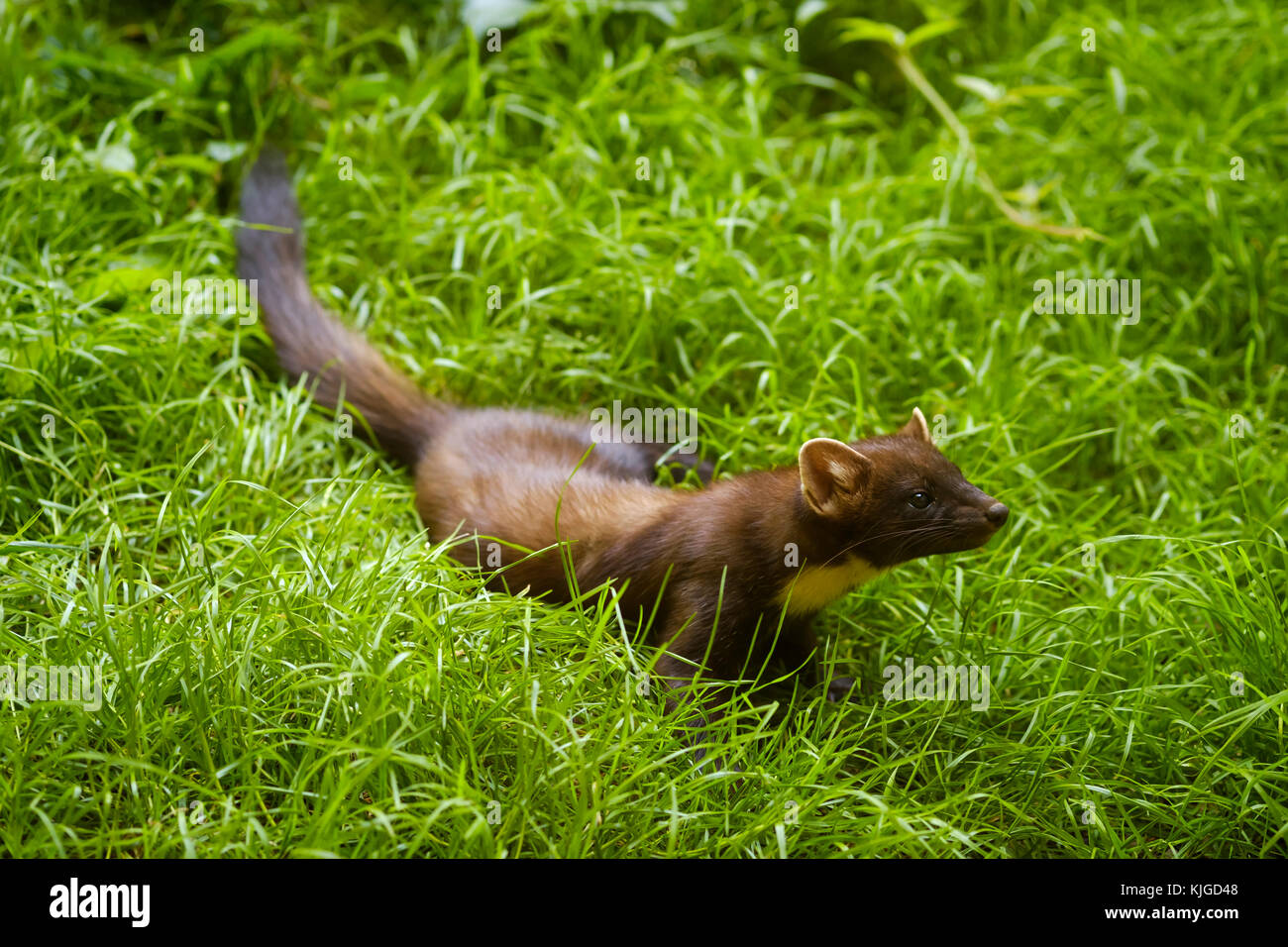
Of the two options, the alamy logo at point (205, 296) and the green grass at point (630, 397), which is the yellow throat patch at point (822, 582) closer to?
the green grass at point (630, 397)

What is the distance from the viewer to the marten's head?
11.2 ft

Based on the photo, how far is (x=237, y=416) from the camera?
426cm

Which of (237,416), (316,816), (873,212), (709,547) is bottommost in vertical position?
(316,816)

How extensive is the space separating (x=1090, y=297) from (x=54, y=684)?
4124 millimetres

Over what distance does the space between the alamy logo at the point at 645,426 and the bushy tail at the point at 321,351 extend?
23.5 inches

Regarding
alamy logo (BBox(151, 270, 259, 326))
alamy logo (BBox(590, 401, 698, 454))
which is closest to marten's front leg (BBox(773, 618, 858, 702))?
alamy logo (BBox(590, 401, 698, 454))

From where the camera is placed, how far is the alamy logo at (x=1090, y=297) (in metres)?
4.94

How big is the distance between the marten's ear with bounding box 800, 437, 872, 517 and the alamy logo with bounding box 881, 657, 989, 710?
578 mm

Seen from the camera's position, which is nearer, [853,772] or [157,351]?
[853,772]

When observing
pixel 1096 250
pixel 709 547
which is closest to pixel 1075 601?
pixel 709 547

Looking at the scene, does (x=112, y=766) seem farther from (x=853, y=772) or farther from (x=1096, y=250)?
(x=1096, y=250)
